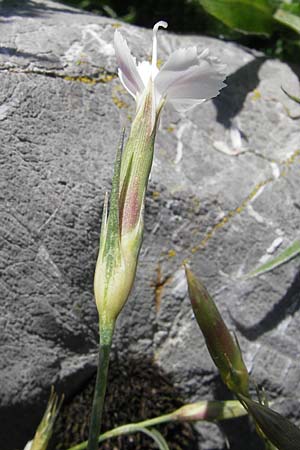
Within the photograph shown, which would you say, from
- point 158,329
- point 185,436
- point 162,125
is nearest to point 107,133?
point 162,125

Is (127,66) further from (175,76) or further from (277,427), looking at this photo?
(277,427)

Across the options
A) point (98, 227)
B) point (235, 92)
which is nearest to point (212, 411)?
point (98, 227)

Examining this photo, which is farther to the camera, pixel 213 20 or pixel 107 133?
pixel 213 20

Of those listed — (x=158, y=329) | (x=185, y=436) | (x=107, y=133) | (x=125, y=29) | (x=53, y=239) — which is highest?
(x=125, y=29)

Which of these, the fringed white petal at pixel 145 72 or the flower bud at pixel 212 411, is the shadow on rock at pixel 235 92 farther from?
the flower bud at pixel 212 411

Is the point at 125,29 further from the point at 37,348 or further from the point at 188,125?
the point at 37,348

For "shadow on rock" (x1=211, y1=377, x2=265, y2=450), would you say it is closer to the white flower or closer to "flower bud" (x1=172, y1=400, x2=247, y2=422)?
"flower bud" (x1=172, y1=400, x2=247, y2=422)

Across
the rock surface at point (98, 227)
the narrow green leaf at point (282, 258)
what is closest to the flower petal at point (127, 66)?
the rock surface at point (98, 227)
